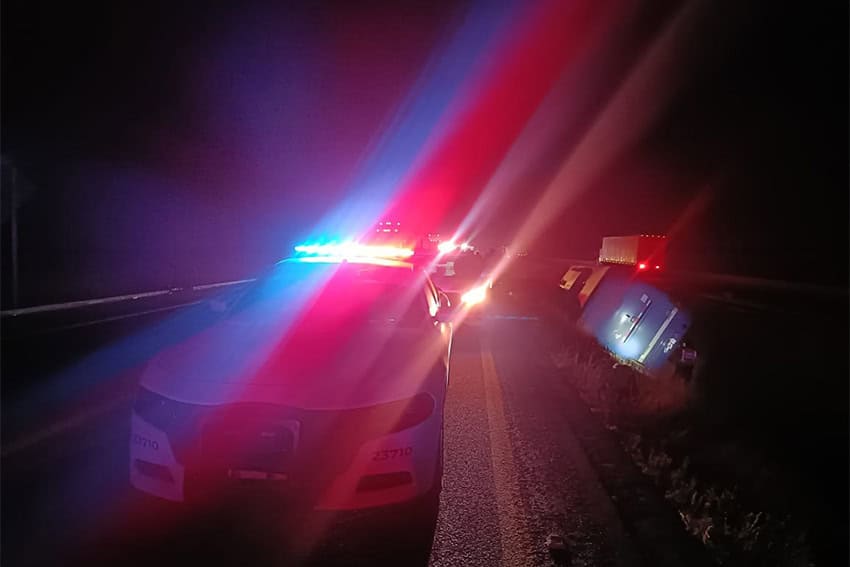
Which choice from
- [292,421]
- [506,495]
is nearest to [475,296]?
[506,495]

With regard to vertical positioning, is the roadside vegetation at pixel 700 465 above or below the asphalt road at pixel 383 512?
above

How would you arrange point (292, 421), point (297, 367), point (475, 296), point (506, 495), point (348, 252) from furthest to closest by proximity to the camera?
point (475, 296) < point (348, 252) < point (506, 495) < point (297, 367) < point (292, 421)

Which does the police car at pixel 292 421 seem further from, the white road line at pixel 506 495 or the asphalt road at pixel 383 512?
the white road line at pixel 506 495

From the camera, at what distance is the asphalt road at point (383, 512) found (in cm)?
384

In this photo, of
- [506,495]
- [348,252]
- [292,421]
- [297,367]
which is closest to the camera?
[292,421]

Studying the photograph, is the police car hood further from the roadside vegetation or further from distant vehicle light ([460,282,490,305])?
distant vehicle light ([460,282,490,305])

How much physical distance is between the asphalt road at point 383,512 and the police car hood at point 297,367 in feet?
1.92

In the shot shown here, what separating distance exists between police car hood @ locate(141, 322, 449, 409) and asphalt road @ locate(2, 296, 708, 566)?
58 cm

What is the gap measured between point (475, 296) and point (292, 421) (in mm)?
14199

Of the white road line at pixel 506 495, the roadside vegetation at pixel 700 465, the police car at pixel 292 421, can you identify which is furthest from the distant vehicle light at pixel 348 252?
the roadside vegetation at pixel 700 465

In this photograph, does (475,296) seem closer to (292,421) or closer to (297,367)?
(297,367)

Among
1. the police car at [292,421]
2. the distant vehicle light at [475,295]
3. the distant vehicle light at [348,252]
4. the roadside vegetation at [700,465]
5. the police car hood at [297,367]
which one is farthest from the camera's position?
the distant vehicle light at [475,295]

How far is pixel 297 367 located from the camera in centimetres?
→ 427

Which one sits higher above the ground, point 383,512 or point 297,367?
point 297,367
